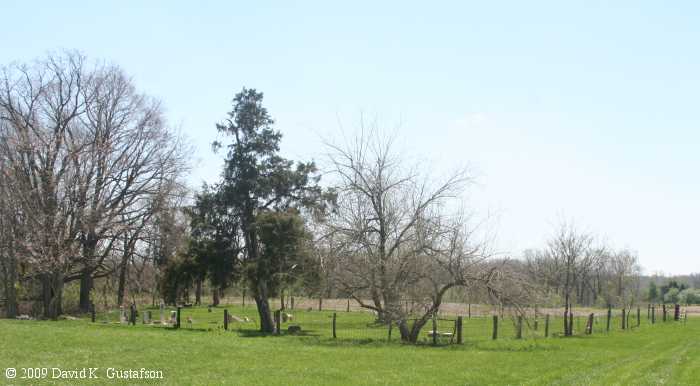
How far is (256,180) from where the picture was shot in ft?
111

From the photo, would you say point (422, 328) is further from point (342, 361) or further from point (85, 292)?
point (85, 292)

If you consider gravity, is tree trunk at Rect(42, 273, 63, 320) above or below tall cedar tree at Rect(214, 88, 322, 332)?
below

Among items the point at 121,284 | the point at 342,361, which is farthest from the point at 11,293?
the point at 342,361

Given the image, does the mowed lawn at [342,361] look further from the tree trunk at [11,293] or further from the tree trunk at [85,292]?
the tree trunk at [85,292]

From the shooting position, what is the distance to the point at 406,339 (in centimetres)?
2541

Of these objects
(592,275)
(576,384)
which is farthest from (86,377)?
(592,275)

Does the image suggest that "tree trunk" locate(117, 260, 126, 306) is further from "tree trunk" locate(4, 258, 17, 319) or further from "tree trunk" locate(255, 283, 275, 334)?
"tree trunk" locate(255, 283, 275, 334)

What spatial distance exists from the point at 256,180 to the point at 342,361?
18000 mm

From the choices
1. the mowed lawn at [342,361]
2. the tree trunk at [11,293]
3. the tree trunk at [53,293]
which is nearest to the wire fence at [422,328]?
the mowed lawn at [342,361]

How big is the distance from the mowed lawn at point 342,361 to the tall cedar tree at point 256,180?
34.8 ft

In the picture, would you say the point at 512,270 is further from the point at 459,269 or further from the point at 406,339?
the point at 406,339

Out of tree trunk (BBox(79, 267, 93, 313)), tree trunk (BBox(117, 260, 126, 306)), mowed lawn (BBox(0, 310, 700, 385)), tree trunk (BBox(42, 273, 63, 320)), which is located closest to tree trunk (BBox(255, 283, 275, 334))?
mowed lawn (BBox(0, 310, 700, 385))

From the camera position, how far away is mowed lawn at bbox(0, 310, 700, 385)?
46.2 ft

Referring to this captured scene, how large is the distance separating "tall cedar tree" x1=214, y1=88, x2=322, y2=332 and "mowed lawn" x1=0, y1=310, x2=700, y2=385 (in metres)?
10.6
